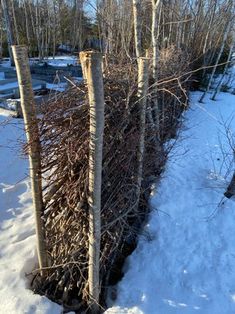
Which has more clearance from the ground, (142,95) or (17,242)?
(142,95)

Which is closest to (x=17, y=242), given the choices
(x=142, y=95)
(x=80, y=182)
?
(x=80, y=182)

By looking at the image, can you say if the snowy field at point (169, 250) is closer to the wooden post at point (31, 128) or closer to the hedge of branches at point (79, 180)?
the hedge of branches at point (79, 180)

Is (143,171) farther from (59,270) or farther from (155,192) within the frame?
(59,270)

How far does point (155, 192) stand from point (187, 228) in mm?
669

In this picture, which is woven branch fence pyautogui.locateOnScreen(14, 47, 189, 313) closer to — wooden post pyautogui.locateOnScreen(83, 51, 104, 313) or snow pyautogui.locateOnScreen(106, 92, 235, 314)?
wooden post pyautogui.locateOnScreen(83, 51, 104, 313)

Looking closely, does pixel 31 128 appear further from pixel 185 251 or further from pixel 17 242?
pixel 185 251

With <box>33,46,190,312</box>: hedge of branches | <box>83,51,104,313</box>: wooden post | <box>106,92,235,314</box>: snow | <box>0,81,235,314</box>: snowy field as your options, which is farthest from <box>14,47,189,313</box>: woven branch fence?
<box>106,92,235,314</box>: snow

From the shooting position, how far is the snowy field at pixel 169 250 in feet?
9.52

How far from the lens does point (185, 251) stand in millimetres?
3508

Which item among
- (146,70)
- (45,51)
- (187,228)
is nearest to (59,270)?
(187,228)

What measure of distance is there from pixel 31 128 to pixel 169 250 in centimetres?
200

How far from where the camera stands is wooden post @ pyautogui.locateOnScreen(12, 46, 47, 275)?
93.9 inches

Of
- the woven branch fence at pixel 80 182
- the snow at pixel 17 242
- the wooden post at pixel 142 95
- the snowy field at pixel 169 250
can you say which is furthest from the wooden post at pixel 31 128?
the wooden post at pixel 142 95

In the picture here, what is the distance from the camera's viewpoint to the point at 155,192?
428 cm
